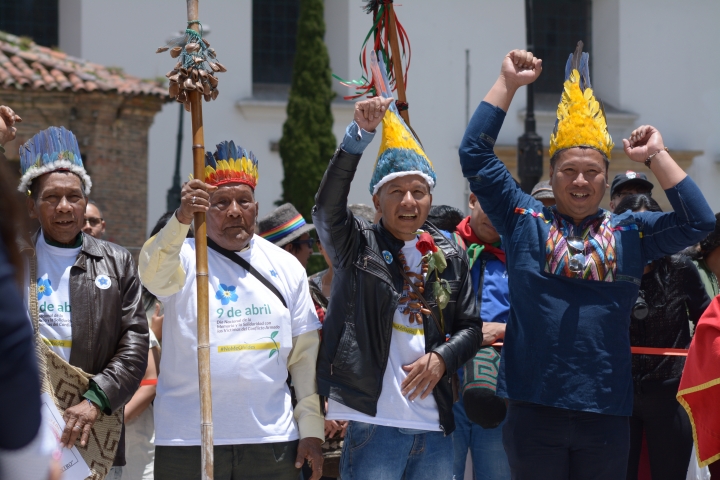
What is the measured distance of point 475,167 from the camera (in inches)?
172

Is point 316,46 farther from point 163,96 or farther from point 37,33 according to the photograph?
point 37,33

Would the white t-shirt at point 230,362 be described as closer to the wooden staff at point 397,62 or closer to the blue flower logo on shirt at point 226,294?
the blue flower logo on shirt at point 226,294

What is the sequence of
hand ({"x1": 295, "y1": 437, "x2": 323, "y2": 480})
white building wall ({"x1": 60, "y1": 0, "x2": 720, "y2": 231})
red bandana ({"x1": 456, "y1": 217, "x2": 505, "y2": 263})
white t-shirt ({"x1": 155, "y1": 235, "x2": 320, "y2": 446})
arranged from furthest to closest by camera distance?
1. white building wall ({"x1": 60, "y1": 0, "x2": 720, "y2": 231})
2. red bandana ({"x1": 456, "y1": 217, "x2": 505, "y2": 263})
3. hand ({"x1": 295, "y1": 437, "x2": 323, "y2": 480})
4. white t-shirt ({"x1": 155, "y1": 235, "x2": 320, "y2": 446})

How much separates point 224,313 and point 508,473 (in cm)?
184

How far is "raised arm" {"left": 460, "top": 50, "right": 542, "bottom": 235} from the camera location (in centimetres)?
436

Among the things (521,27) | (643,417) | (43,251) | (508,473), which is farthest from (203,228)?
(521,27)

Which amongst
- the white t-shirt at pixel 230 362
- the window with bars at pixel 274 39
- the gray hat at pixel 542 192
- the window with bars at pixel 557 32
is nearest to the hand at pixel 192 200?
the white t-shirt at pixel 230 362

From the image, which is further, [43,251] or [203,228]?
[43,251]

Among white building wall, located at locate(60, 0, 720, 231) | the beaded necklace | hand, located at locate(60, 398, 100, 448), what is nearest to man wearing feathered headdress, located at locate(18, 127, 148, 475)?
hand, located at locate(60, 398, 100, 448)

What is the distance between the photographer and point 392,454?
13.9 feet

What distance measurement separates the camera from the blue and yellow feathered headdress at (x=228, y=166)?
4.56 m

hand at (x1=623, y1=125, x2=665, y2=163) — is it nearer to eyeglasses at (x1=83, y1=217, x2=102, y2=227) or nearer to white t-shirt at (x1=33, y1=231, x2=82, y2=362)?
white t-shirt at (x1=33, y1=231, x2=82, y2=362)

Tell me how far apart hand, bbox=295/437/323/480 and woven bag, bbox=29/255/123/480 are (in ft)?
2.81

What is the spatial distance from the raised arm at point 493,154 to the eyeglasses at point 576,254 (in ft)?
0.84
